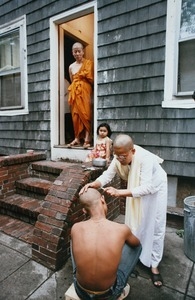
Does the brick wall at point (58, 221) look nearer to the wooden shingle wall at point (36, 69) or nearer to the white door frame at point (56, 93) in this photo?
the white door frame at point (56, 93)

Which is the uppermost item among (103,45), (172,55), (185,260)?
(103,45)

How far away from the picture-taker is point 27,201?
3.19 m

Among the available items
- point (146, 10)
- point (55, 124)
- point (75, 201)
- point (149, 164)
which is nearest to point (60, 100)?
point (55, 124)

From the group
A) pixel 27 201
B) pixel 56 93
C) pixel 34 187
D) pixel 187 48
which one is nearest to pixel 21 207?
pixel 27 201

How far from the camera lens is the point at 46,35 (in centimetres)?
438

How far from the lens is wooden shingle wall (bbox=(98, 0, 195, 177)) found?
3145mm

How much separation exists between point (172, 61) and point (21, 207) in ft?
9.44

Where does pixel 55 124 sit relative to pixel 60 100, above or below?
below

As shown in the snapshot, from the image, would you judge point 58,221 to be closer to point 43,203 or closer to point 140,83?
point 43,203

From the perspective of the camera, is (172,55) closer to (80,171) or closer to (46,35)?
(80,171)

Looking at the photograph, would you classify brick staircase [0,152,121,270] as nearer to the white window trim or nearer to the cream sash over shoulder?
the cream sash over shoulder

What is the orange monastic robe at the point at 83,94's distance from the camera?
4102 mm

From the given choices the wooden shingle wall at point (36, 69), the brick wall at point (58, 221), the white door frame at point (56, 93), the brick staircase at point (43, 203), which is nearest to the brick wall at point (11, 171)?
the brick staircase at point (43, 203)

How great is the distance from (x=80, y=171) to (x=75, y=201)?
0.38m
